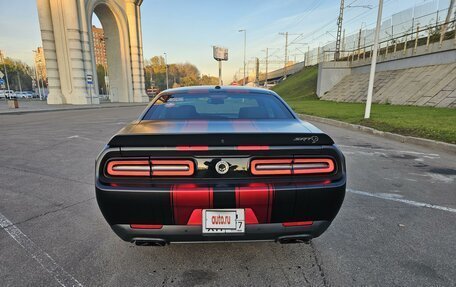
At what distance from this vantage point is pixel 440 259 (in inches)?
93.8

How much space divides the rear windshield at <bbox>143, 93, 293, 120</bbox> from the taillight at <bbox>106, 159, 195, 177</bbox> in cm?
102

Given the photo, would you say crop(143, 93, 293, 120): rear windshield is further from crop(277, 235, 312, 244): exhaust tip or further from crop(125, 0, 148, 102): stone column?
crop(125, 0, 148, 102): stone column

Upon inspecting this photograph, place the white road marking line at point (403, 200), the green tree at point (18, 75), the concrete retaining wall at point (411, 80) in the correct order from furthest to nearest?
the green tree at point (18, 75) < the concrete retaining wall at point (411, 80) < the white road marking line at point (403, 200)

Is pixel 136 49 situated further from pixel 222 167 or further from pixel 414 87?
pixel 222 167

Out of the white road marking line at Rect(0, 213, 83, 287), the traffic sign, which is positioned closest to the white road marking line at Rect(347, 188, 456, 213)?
the white road marking line at Rect(0, 213, 83, 287)

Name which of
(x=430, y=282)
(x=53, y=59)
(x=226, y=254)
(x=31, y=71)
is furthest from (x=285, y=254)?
(x=31, y=71)

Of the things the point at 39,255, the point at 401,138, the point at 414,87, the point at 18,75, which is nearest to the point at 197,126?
the point at 39,255

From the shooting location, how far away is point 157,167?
1930 mm

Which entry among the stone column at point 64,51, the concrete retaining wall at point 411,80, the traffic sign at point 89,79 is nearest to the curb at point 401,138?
the concrete retaining wall at point 411,80

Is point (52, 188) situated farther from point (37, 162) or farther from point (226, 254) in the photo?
point (226, 254)

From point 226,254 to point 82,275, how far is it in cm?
117

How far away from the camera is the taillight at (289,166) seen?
1945 mm

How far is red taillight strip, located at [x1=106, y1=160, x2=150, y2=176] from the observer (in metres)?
1.94

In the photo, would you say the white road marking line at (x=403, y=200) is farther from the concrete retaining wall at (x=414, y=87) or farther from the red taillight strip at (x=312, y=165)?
the concrete retaining wall at (x=414, y=87)
